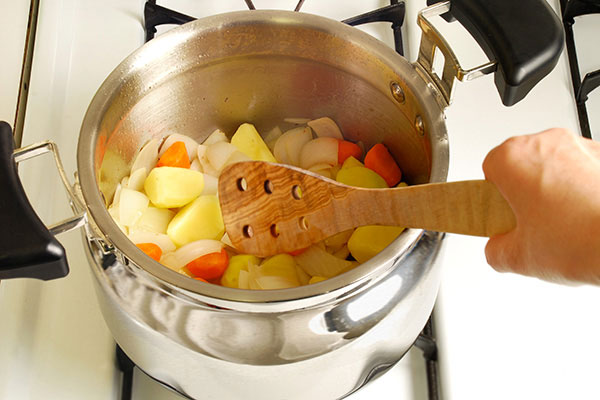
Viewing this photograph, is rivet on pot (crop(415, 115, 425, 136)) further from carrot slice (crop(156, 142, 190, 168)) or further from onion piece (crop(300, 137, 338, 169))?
carrot slice (crop(156, 142, 190, 168))

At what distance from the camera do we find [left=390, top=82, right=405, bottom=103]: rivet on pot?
2.37 feet

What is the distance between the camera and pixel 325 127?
2.91 ft

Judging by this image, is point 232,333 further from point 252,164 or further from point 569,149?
point 569,149

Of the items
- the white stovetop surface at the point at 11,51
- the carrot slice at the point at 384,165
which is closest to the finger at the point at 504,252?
the carrot slice at the point at 384,165

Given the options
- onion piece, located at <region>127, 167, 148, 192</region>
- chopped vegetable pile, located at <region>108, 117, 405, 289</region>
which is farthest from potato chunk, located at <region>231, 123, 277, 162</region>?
onion piece, located at <region>127, 167, 148, 192</region>

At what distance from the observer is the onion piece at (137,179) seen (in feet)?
2.64

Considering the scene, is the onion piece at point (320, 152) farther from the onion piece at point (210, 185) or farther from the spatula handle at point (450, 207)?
the spatula handle at point (450, 207)

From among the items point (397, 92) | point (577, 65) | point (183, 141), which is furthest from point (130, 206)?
point (577, 65)

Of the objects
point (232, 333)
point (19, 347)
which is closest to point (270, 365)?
point (232, 333)

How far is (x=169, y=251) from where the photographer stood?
2.50 ft

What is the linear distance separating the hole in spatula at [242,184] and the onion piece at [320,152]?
21cm

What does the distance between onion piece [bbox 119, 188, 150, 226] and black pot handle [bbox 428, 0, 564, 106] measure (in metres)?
0.42

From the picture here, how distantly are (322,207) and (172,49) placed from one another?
0.85ft

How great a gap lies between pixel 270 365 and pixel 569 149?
0.31 m
